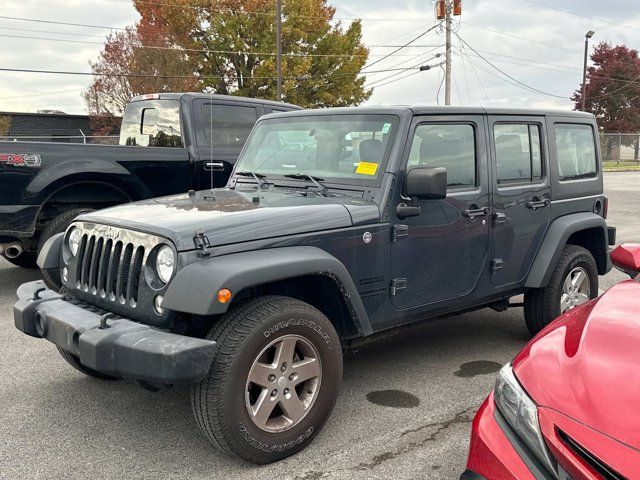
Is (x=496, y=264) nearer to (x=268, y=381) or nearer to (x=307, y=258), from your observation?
(x=307, y=258)

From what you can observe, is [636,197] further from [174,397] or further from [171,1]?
[171,1]

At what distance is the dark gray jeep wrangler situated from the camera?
9.33 feet

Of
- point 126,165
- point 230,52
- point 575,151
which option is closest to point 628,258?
point 575,151

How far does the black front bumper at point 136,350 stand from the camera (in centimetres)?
264

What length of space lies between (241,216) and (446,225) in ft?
4.59

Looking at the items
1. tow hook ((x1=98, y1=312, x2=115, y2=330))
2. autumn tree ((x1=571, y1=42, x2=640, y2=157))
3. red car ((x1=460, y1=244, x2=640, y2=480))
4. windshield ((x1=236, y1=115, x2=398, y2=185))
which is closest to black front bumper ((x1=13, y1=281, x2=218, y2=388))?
tow hook ((x1=98, y1=312, x2=115, y2=330))

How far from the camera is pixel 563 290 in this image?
484 cm

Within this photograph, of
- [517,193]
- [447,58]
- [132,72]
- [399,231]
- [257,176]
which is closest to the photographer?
[399,231]

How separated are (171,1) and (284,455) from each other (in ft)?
102

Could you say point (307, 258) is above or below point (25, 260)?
above

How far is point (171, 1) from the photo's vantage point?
3061cm

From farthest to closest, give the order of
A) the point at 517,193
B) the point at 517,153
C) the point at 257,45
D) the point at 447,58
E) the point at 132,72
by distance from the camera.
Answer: the point at 257,45
the point at 447,58
the point at 132,72
the point at 517,153
the point at 517,193

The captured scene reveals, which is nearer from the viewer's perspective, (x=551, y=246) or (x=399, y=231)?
(x=399, y=231)

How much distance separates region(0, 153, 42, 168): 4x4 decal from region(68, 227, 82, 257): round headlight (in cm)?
271
